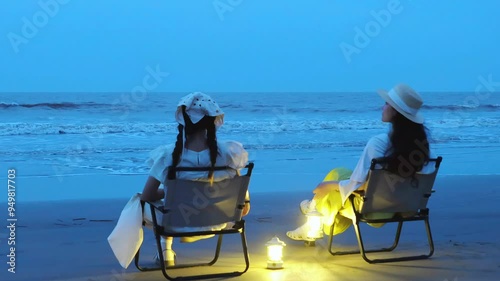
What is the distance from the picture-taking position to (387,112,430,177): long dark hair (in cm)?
421

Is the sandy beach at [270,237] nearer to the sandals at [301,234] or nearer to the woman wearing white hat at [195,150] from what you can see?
the sandals at [301,234]

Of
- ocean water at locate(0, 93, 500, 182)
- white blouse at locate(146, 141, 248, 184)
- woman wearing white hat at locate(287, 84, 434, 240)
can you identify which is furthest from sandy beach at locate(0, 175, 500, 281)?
ocean water at locate(0, 93, 500, 182)

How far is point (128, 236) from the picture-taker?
3971 mm

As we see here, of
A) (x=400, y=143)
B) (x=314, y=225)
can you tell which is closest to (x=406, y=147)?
Result: (x=400, y=143)

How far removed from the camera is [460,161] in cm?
1147

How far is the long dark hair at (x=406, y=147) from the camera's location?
4215mm

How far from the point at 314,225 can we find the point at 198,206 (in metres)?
1.18

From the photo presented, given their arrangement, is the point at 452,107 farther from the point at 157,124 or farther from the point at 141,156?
the point at 141,156

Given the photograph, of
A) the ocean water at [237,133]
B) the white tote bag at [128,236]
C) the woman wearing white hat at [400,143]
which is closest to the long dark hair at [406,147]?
the woman wearing white hat at [400,143]

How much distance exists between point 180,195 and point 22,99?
2721 cm

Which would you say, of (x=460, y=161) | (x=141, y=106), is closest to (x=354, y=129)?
(x=460, y=161)

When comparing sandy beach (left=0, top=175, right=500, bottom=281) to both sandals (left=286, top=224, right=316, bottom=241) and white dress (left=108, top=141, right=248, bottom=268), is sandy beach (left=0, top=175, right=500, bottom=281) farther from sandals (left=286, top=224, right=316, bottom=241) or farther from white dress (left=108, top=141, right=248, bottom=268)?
white dress (left=108, top=141, right=248, bottom=268)

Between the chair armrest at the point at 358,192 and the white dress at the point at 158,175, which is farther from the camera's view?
the chair armrest at the point at 358,192

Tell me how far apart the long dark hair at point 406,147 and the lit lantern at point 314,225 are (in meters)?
0.70
